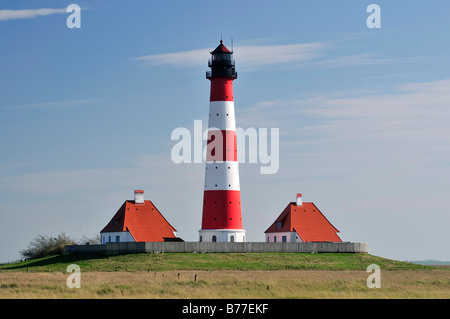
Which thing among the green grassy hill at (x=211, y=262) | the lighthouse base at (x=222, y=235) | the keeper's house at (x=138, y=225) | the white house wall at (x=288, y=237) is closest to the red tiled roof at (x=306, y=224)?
the white house wall at (x=288, y=237)

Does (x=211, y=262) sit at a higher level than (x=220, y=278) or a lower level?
higher

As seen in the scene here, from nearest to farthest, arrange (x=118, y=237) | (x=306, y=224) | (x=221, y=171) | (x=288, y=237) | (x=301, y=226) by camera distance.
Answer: (x=221, y=171)
(x=118, y=237)
(x=288, y=237)
(x=301, y=226)
(x=306, y=224)

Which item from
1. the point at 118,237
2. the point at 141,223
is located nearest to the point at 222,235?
the point at 141,223

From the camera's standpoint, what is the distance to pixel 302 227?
8475 centimetres

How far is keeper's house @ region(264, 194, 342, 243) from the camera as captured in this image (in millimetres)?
84000

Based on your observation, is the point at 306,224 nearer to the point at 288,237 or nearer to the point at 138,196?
the point at 288,237

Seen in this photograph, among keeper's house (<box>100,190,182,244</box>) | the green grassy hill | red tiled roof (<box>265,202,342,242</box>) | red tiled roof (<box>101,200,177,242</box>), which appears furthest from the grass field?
red tiled roof (<box>101,200,177,242</box>)

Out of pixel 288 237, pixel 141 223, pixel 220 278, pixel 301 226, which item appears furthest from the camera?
pixel 301 226

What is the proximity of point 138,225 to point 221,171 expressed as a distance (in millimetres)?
12748

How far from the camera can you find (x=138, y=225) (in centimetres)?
8031

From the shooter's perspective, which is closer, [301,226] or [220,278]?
[220,278]

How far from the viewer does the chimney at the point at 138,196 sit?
82.9m

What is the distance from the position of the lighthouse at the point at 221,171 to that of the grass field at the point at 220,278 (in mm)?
3560
